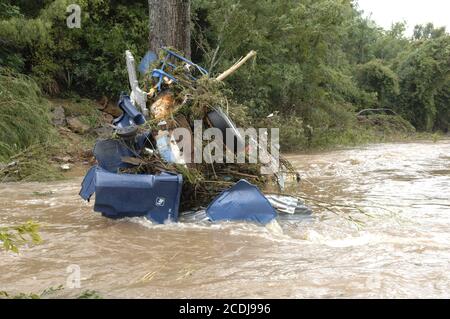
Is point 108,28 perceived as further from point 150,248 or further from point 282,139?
point 150,248

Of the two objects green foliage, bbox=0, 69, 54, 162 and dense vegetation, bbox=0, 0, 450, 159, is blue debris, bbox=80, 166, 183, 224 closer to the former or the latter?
green foliage, bbox=0, 69, 54, 162

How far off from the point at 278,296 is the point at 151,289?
0.83 meters

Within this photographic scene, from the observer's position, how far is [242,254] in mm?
4383

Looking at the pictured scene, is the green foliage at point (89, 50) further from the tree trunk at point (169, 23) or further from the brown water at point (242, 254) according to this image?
the brown water at point (242, 254)

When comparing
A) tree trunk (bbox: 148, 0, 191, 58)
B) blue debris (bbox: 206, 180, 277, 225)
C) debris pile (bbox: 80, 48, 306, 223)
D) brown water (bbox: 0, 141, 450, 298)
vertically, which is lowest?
brown water (bbox: 0, 141, 450, 298)

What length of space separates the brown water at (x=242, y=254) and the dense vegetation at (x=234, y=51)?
13.1ft

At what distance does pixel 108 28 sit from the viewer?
14.0m

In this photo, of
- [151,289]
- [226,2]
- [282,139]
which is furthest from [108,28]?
[151,289]

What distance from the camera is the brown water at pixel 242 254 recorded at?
3.51 metres

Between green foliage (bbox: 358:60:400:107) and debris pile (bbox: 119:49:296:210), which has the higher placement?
green foliage (bbox: 358:60:400:107)

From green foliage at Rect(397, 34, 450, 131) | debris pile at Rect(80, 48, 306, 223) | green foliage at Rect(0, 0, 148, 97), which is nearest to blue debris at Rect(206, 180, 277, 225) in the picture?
debris pile at Rect(80, 48, 306, 223)

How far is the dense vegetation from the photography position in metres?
12.3

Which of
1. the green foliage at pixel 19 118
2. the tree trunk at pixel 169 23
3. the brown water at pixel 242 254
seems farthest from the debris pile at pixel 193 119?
the green foliage at pixel 19 118

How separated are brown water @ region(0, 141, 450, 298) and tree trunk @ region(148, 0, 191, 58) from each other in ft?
9.32
